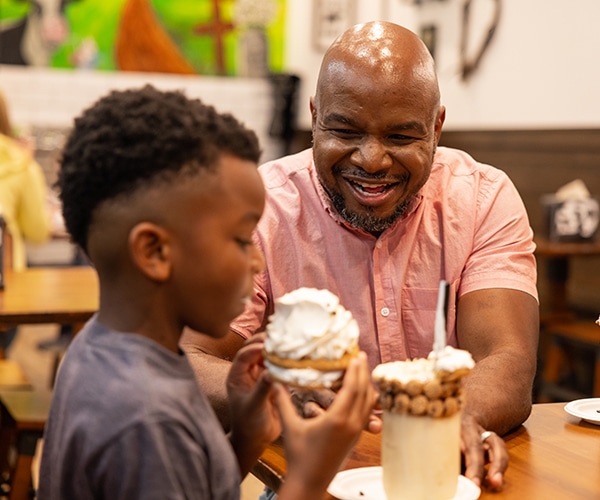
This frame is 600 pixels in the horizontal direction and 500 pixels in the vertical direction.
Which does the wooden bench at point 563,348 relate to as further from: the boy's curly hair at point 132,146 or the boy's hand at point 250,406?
the boy's curly hair at point 132,146

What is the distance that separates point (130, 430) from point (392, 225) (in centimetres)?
119

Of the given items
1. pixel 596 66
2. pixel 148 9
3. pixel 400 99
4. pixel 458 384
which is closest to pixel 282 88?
pixel 148 9

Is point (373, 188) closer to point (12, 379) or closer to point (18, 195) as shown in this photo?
point (12, 379)

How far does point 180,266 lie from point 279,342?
164 mm

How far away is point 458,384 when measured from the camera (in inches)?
46.8

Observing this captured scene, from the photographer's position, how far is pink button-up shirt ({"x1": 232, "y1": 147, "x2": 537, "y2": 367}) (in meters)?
2.07

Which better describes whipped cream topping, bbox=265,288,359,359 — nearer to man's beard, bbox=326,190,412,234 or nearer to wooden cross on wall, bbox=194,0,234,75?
man's beard, bbox=326,190,412,234

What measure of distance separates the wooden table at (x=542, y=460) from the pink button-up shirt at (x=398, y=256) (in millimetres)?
433

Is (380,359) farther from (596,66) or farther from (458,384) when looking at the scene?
(596,66)

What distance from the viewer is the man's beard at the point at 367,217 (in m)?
2.05

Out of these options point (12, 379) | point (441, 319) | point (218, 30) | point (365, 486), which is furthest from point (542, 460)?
point (218, 30)

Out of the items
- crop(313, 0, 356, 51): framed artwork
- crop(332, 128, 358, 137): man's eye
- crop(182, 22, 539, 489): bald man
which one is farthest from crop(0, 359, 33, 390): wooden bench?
crop(313, 0, 356, 51): framed artwork

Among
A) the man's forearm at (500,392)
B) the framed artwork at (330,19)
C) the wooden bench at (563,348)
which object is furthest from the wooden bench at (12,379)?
the framed artwork at (330,19)

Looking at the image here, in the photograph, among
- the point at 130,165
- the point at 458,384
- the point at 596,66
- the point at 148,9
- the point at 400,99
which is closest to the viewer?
the point at 130,165
